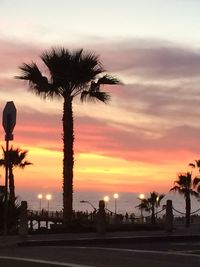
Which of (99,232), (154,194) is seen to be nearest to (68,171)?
(99,232)

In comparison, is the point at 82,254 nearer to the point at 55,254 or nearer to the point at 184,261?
the point at 55,254

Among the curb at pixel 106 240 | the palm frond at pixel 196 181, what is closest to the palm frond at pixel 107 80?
the curb at pixel 106 240

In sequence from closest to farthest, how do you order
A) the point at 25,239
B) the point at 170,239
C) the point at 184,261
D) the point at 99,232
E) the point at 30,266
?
the point at 30,266
the point at 184,261
the point at 25,239
the point at 170,239
the point at 99,232

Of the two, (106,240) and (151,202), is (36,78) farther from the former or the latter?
(151,202)

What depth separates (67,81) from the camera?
28453 mm

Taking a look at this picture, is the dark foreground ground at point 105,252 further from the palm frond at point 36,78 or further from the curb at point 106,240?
the palm frond at point 36,78

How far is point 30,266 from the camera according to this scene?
11.3 meters

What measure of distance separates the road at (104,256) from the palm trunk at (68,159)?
12.3m

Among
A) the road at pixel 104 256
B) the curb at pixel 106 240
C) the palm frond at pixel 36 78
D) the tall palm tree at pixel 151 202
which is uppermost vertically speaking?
the palm frond at pixel 36 78

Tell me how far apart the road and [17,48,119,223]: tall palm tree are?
490 inches

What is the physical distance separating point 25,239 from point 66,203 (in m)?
10.9

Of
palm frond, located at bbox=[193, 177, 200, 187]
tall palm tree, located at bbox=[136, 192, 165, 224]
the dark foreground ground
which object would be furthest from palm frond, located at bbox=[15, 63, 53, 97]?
tall palm tree, located at bbox=[136, 192, 165, 224]

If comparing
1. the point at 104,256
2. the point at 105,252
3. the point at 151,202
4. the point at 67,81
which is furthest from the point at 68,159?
the point at 151,202

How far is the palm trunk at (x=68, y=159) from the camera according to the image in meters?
27.9
